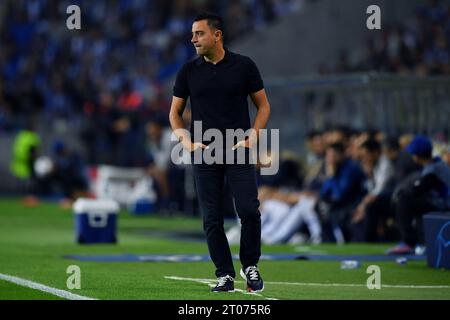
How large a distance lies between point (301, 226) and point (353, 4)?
7578 mm

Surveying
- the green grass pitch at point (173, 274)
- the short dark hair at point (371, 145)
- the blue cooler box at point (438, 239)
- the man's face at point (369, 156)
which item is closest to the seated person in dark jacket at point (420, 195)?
the green grass pitch at point (173, 274)

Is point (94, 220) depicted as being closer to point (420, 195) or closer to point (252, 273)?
point (420, 195)

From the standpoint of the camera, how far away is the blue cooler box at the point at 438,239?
43.0 ft

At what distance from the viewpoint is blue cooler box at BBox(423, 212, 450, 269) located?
13105 millimetres

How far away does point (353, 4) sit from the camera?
26125mm

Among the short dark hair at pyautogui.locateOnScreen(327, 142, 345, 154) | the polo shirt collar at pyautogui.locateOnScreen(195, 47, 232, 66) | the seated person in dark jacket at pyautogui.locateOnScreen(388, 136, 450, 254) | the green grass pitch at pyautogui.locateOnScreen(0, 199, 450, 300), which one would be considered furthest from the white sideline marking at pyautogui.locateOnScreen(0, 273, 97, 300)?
the short dark hair at pyautogui.locateOnScreen(327, 142, 345, 154)

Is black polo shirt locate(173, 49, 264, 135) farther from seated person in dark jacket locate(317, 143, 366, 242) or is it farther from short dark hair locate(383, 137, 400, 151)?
short dark hair locate(383, 137, 400, 151)

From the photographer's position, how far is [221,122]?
10422 mm

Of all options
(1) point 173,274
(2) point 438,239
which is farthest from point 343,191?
(1) point 173,274

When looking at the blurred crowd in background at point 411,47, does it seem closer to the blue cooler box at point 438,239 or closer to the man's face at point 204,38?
the blue cooler box at point 438,239

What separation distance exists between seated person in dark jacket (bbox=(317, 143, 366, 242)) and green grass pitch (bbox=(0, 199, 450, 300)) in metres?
1.23

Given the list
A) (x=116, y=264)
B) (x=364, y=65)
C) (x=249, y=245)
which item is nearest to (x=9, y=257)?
(x=116, y=264)

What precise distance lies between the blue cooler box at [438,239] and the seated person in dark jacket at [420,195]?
110cm

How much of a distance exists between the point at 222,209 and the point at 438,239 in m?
3.51
